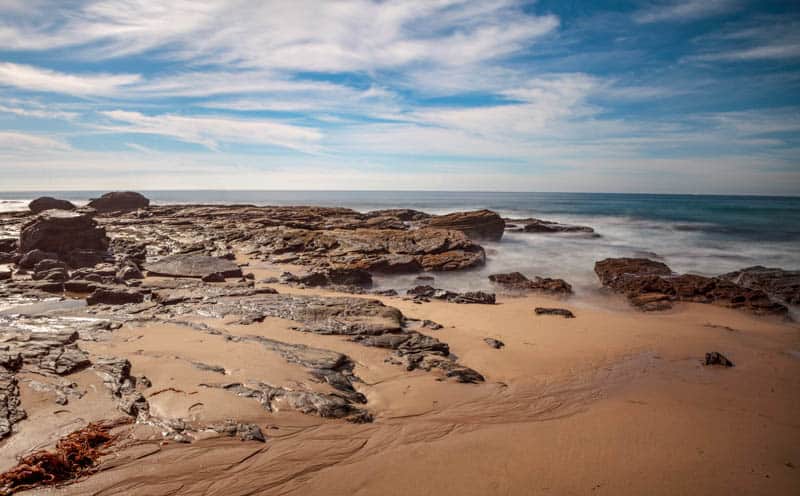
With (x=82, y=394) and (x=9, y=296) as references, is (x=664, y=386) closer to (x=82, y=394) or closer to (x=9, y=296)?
(x=82, y=394)

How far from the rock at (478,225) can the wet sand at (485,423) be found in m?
20.2

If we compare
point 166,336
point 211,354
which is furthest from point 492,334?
point 166,336

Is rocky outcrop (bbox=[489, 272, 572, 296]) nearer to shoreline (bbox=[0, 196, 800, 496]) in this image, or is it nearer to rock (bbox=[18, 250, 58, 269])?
shoreline (bbox=[0, 196, 800, 496])

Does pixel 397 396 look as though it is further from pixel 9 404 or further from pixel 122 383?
pixel 9 404

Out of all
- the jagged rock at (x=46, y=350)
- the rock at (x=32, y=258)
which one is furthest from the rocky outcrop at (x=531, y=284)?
the rock at (x=32, y=258)

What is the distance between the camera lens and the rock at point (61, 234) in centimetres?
1752

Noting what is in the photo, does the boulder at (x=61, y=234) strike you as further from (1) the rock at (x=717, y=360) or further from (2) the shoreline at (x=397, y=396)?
(1) the rock at (x=717, y=360)

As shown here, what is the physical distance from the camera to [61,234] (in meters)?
18.1

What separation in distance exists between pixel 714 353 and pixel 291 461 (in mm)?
9037

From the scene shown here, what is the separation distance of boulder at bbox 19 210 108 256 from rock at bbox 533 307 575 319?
20100mm

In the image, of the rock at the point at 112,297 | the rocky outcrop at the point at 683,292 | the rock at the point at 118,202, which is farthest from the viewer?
the rock at the point at 118,202

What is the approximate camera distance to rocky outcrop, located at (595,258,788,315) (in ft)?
43.5

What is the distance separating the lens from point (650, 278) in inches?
603

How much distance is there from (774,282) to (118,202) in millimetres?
54456
